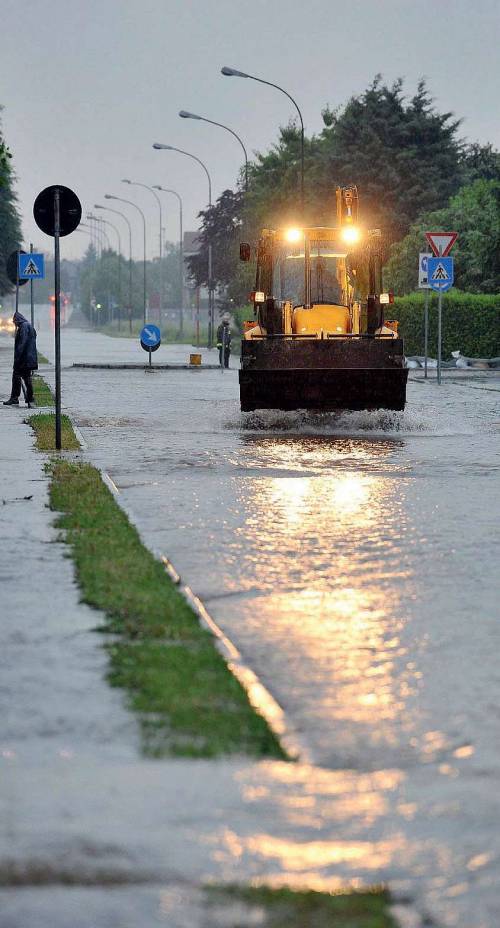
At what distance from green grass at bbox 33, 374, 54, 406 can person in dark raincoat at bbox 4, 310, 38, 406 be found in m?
0.46

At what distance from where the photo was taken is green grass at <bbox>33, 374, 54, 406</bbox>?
85.1ft

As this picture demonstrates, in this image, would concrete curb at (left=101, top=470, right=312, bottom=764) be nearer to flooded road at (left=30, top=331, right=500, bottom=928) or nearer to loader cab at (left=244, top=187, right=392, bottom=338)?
flooded road at (left=30, top=331, right=500, bottom=928)

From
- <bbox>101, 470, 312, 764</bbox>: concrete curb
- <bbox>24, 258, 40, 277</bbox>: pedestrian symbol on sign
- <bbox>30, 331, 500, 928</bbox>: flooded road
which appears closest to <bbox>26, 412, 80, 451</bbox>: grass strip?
<bbox>30, 331, 500, 928</bbox>: flooded road

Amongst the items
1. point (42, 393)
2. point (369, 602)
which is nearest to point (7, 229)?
point (42, 393)

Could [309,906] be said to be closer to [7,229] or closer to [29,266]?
[29,266]

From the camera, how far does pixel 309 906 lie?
3.89m

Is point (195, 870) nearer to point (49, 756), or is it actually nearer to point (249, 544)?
point (49, 756)

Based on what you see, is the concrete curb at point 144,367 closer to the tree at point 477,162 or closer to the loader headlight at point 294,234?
the loader headlight at point 294,234

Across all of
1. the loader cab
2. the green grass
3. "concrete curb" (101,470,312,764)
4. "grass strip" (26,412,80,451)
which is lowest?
"concrete curb" (101,470,312,764)

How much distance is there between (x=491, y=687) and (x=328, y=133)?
293ft

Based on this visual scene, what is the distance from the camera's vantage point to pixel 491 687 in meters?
6.26

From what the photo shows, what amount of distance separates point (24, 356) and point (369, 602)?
1658 cm

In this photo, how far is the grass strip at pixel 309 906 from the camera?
3.79 metres

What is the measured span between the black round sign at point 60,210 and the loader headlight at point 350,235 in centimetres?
710
